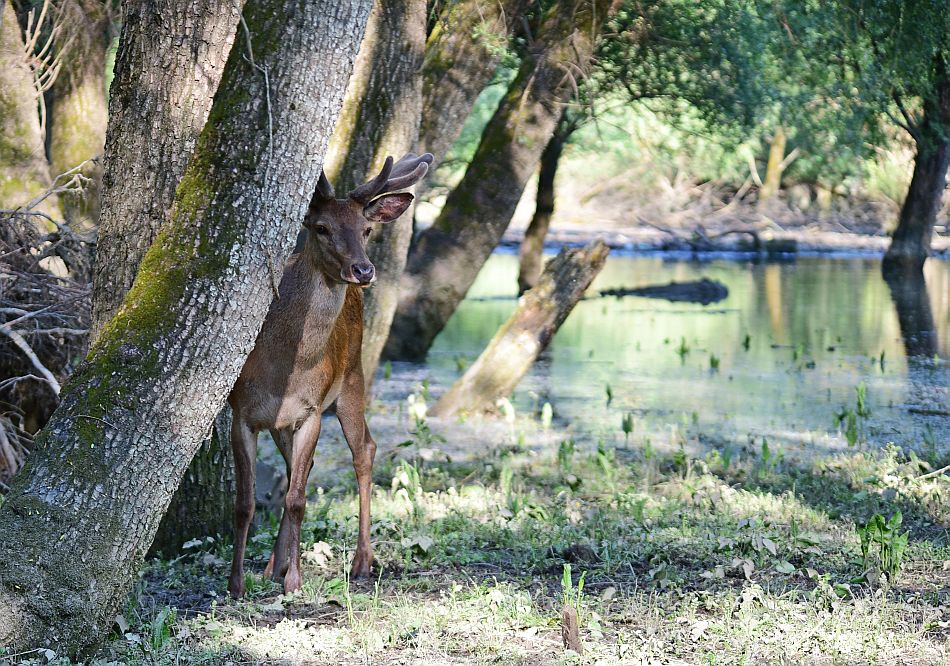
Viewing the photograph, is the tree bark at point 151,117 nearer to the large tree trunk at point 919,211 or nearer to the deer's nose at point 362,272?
the deer's nose at point 362,272

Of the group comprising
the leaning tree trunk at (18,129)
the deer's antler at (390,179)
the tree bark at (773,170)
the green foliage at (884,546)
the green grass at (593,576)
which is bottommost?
the green grass at (593,576)

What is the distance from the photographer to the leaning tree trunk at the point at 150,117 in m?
5.99

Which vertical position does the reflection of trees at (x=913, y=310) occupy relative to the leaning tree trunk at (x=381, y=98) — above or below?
below

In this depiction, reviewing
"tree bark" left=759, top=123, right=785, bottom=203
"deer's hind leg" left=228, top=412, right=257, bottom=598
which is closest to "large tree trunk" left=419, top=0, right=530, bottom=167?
"deer's hind leg" left=228, top=412, right=257, bottom=598

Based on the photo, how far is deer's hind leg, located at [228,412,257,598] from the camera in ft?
19.5

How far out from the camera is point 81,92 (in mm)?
12062

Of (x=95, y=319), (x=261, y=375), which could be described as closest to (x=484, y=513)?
(x=261, y=375)

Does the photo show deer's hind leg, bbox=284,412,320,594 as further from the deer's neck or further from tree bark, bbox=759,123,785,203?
tree bark, bbox=759,123,785,203

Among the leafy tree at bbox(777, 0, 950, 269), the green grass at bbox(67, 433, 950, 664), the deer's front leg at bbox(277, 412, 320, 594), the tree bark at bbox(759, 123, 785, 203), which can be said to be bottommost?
the green grass at bbox(67, 433, 950, 664)

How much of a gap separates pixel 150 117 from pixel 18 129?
16.8 ft

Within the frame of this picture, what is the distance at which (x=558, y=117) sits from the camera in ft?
45.0

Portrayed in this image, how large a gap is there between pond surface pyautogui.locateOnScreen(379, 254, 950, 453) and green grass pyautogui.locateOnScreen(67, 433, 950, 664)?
2.04 meters

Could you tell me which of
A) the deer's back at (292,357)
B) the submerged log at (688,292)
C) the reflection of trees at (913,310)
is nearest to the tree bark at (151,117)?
the deer's back at (292,357)

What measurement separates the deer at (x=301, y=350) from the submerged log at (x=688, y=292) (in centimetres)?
1696
